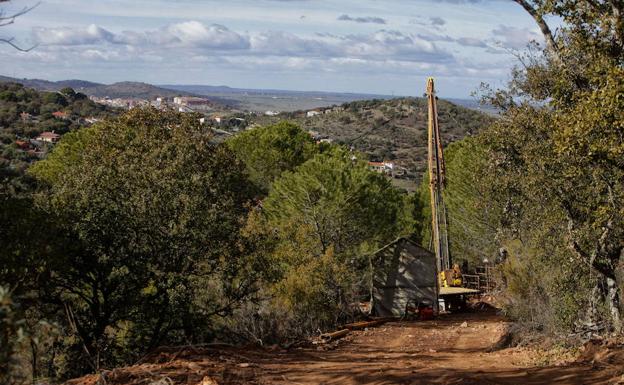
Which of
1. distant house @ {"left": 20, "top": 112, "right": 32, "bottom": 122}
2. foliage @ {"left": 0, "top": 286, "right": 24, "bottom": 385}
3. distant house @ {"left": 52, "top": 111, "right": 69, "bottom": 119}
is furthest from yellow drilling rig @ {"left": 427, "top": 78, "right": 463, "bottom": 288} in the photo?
distant house @ {"left": 52, "top": 111, "right": 69, "bottom": 119}

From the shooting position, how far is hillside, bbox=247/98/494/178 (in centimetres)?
8431

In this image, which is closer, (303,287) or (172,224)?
(172,224)

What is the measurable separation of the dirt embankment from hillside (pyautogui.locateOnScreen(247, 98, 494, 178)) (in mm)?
62711

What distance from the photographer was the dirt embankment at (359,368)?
378 inches

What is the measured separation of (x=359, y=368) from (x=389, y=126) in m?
91.2

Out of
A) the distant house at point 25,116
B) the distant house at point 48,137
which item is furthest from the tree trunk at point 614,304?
the distant house at point 25,116

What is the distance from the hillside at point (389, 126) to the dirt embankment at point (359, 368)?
206 ft

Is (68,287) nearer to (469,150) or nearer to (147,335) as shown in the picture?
(147,335)

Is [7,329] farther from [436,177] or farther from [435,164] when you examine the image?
[436,177]

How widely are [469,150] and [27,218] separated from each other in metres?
24.4

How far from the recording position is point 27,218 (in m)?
11.7

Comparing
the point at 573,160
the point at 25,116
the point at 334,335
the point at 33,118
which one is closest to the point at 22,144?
the point at 25,116

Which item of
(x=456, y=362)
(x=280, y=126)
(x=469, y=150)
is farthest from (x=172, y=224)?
(x=280, y=126)

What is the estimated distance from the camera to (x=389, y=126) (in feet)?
332
